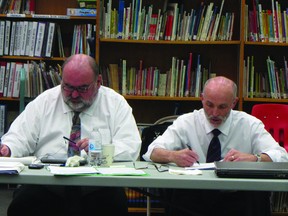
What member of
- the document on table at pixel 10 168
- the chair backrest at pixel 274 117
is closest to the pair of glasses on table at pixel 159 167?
the document on table at pixel 10 168

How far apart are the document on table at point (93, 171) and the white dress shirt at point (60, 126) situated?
694 mm

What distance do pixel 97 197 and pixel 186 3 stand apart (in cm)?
259

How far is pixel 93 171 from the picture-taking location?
2.06 meters

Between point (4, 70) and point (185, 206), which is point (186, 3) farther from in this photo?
point (185, 206)

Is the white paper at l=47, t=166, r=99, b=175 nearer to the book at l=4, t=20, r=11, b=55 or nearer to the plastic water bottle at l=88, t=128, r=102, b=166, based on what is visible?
the plastic water bottle at l=88, t=128, r=102, b=166

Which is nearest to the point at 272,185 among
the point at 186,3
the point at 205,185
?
the point at 205,185

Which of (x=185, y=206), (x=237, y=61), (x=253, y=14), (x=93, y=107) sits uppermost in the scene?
(x=253, y=14)

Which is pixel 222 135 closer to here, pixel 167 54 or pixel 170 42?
pixel 170 42

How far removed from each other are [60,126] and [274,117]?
1554 millimetres

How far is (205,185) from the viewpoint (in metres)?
1.96

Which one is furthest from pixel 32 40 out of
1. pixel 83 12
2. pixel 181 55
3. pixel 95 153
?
pixel 95 153

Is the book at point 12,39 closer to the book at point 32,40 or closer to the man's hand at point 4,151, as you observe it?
the book at point 32,40

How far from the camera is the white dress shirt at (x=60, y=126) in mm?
2920

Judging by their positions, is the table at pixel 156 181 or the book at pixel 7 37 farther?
the book at pixel 7 37
